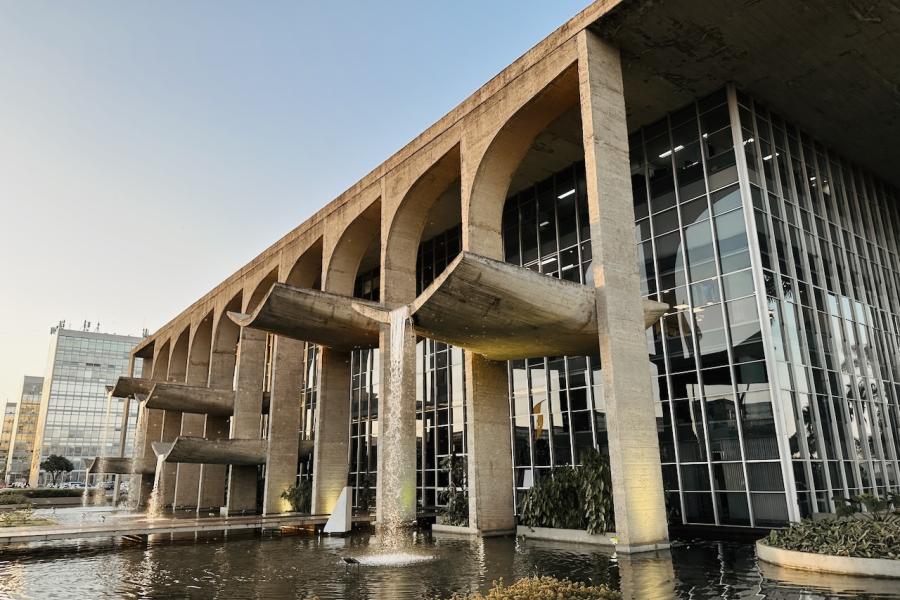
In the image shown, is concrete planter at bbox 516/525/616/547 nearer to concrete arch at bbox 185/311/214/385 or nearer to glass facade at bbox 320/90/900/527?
glass facade at bbox 320/90/900/527

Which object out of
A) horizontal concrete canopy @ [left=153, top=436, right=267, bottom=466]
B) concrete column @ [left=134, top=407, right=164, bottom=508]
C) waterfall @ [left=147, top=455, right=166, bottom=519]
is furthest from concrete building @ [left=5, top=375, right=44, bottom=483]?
horizontal concrete canopy @ [left=153, top=436, right=267, bottom=466]

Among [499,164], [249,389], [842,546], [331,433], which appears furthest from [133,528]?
[842,546]

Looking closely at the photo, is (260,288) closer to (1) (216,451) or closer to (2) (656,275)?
(1) (216,451)

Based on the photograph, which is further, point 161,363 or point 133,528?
point 161,363

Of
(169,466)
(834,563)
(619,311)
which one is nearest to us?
(834,563)

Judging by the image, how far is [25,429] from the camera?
11919cm

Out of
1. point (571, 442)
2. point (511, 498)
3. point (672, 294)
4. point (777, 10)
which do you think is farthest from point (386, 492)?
point (777, 10)

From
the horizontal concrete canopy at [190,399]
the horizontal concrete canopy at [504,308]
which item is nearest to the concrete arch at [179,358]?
the horizontal concrete canopy at [190,399]

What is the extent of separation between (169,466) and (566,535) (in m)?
28.6

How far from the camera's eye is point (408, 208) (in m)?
22.3

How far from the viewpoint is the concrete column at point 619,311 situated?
1362cm

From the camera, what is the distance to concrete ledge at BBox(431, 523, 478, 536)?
17.4 meters

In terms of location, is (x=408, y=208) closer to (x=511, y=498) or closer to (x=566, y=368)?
(x=566, y=368)

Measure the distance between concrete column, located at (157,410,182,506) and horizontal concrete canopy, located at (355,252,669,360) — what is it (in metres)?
26.2
